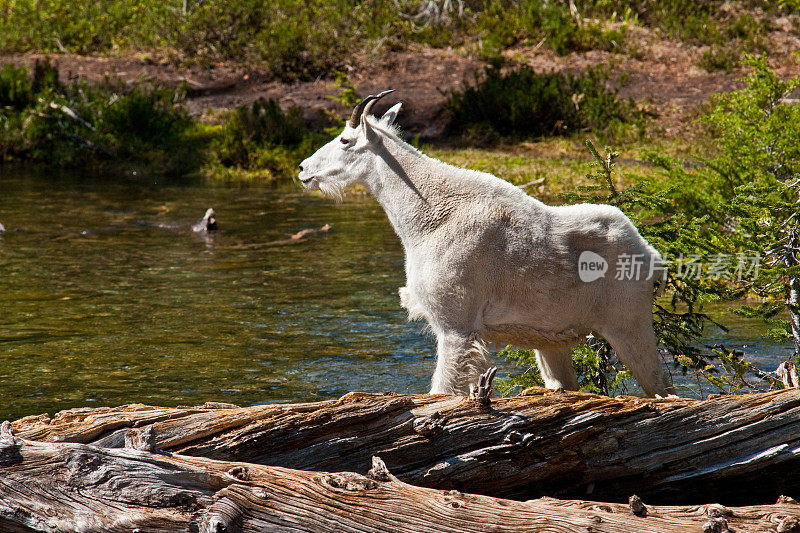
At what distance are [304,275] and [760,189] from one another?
738 centimetres

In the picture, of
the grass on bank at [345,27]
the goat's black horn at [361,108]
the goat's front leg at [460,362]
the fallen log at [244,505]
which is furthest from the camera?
the grass on bank at [345,27]

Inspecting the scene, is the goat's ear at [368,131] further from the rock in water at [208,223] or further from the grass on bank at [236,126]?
the grass on bank at [236,126]

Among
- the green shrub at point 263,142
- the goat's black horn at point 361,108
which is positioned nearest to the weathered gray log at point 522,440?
the goat's black horn at point 361,108

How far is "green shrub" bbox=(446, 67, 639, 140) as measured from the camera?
70.7 feet

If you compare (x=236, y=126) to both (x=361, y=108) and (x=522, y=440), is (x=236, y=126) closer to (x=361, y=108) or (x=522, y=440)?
(x=361, y=108)

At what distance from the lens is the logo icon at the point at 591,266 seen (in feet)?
Result: 17.3

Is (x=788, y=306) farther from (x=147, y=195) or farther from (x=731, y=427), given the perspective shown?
→ (x=147, y=195)

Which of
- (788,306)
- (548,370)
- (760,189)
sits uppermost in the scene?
(760,189)

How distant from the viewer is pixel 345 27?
2762 centimetres

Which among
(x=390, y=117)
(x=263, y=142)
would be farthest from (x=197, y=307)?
(x=263, y=142)

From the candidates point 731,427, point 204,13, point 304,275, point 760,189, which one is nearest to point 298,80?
point 204,13

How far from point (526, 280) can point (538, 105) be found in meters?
17.5

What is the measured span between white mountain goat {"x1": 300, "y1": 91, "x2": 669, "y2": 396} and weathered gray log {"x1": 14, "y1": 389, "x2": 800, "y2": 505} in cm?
74

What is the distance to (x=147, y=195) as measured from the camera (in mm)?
18797
